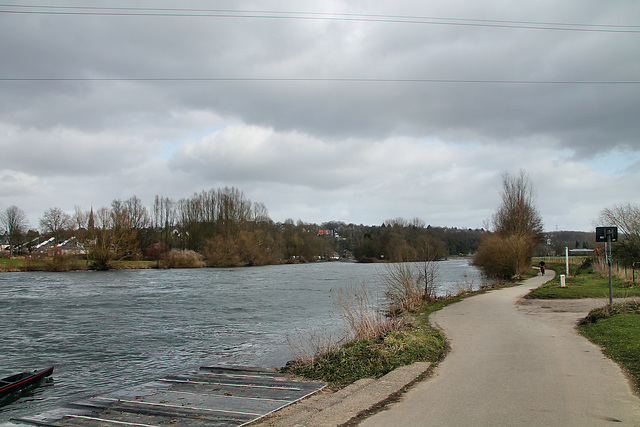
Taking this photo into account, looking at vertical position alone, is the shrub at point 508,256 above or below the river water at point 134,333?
above

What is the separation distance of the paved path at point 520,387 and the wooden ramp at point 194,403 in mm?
2069

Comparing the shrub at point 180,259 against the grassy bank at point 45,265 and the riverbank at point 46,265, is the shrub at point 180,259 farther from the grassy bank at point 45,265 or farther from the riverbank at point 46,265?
the grassy bank at point 45,265

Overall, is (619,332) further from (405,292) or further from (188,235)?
(188,235)

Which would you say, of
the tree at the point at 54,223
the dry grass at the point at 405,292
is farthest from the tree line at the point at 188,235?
the dry grass at the point at 405,292

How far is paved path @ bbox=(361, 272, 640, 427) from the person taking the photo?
17.5 feet

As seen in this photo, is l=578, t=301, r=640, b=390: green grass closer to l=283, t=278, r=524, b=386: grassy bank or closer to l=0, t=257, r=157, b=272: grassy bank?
l=283, t=278, r=524, b=386: grassy bank

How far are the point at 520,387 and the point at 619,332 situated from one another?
505 cm

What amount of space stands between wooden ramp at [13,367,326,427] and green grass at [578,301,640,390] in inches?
207

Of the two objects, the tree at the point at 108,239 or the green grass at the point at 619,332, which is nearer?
the green grass at the point at 619,332

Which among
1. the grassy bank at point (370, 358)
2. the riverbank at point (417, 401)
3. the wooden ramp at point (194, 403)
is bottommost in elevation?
the wooden ramp at point (194, 403)

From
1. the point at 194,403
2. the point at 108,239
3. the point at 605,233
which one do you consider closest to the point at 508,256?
the point at 605,233

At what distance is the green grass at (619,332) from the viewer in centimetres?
791

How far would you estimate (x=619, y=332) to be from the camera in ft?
33.2

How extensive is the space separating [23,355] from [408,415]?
42.7 feet
